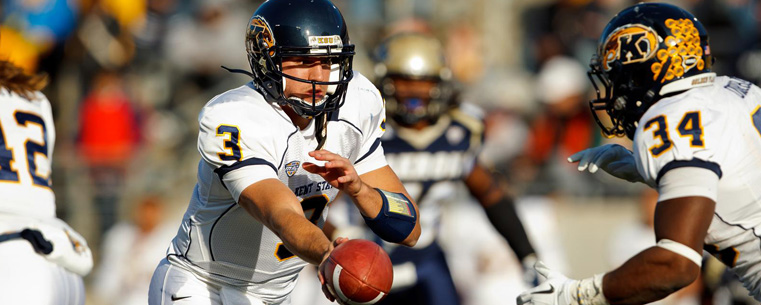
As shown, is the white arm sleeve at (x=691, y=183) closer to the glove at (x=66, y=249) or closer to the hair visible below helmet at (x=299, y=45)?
the hair visible below helmet at (x=299, y=45)

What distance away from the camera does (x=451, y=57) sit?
1148 cm

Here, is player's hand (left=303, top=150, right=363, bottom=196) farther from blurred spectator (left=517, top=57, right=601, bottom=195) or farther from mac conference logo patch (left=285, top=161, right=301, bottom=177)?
blurred spectator (left=517, top=57, right=601, bottom=195)

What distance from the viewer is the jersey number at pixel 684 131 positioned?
3523mm

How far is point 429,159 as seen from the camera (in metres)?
6.34

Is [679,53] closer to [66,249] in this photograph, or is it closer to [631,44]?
[631,44]

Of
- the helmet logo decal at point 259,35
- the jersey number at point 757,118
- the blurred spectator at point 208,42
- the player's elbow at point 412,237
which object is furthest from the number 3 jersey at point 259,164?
the blurred spectator at point 208,42

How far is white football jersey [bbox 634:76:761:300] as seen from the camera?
3523 millimetres

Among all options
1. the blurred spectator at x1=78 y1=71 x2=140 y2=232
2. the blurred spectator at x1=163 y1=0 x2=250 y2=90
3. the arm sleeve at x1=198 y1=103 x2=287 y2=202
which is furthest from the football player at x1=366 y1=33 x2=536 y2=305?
the blurred spectator at x1=163 y1=0 x2=250 y2=90

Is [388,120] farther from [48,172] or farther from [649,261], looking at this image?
[649,261]

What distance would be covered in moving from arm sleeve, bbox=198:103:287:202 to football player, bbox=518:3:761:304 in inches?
45.3

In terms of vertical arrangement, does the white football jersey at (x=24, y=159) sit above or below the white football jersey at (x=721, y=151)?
below

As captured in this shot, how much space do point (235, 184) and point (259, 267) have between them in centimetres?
58

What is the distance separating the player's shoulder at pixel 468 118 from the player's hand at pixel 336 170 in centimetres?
312

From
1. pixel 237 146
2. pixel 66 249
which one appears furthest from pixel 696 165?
pixel 66 249
